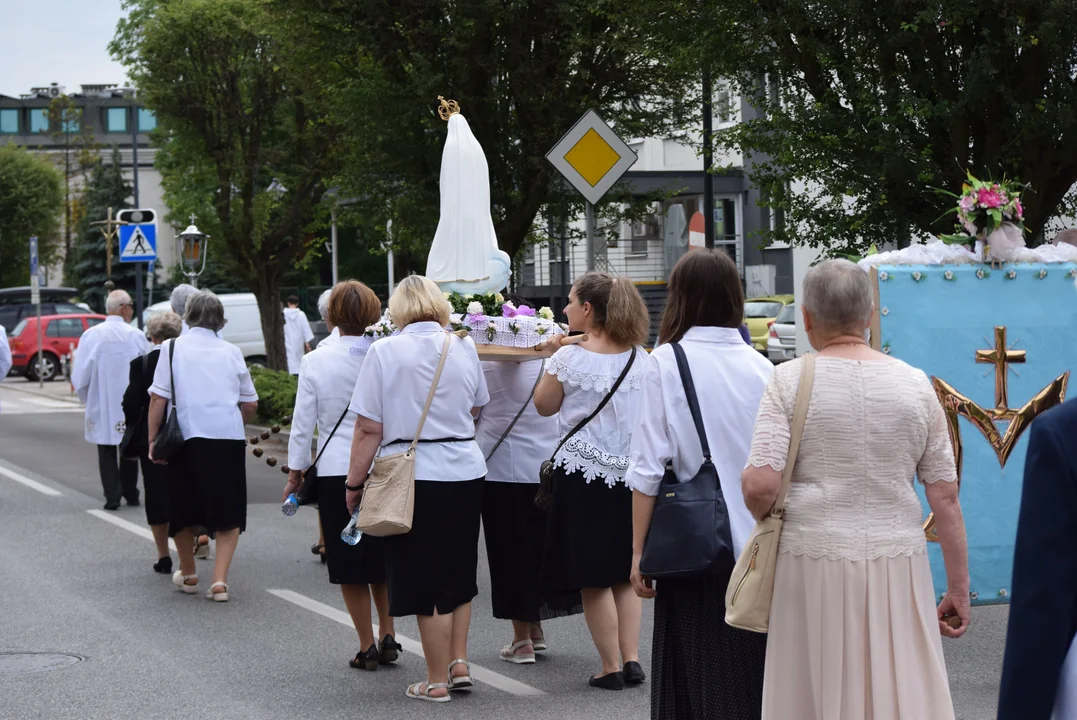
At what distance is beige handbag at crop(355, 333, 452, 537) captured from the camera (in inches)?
245

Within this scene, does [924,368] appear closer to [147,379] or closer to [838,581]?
[838,581]

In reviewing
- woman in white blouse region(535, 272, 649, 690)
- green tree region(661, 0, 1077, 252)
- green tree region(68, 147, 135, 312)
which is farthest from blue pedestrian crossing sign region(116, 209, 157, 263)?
green tree region(68, 147, 135, 312)

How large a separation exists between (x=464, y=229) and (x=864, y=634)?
5161 millimetres

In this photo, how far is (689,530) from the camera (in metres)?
4.66

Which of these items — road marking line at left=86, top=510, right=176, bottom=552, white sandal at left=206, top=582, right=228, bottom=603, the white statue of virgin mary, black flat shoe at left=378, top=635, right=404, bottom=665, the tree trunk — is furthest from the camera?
the tree trunk

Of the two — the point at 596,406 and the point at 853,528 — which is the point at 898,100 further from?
the point at 853,528

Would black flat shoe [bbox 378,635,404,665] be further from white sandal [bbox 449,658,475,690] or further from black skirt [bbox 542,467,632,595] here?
black skirt [bbox 542,467,632,595]

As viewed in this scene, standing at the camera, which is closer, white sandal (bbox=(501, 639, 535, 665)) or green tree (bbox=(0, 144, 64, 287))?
white sandal (bbox=(501, 639, 535, 665))

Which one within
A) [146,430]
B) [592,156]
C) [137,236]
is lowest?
[146,430]

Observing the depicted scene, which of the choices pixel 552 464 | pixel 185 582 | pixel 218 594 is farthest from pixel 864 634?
pixel 185 582

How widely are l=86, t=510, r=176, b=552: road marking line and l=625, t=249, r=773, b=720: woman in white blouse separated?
23.4 ft

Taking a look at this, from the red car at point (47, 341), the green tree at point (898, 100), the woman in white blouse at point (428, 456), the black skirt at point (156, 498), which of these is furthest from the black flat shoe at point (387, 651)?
the red car at point (47, 341)

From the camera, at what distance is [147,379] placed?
10.3m

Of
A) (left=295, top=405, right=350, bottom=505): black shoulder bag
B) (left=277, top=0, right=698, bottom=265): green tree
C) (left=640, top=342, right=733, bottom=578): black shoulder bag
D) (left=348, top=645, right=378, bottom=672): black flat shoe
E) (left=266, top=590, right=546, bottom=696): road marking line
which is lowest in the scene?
(left=266, top=590, right=546, bottom=696): road marking line
